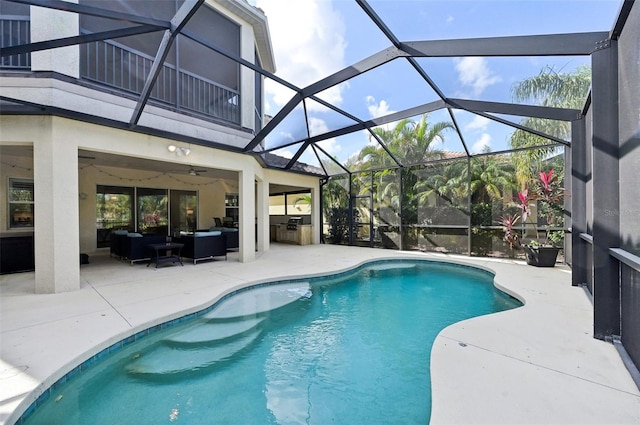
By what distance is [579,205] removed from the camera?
5605 millimetres

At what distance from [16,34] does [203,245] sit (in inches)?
232

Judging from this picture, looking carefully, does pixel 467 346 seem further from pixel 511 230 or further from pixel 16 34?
pixel 16 34

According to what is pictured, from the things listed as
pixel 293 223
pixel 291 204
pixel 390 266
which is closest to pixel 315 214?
pixel 293 223

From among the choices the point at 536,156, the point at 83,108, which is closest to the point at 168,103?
the point at 83,108

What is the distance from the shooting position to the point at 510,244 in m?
8.87

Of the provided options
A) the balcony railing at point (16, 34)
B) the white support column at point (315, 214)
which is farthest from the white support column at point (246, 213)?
the white support column at point (315, 214)

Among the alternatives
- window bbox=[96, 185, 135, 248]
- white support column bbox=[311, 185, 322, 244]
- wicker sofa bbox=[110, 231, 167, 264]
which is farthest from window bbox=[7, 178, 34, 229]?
white support column bbox=[311, 185, 322, 244]

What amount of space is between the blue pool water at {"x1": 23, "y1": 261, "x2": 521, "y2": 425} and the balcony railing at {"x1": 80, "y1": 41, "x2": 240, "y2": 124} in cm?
560

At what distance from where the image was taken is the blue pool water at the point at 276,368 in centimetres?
256

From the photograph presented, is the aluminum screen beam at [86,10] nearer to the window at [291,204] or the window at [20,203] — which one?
the window at [20,203]

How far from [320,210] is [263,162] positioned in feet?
14.9

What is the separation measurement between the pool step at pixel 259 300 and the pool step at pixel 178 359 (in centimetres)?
95

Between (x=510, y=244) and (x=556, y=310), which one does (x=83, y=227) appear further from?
(x=510, y=244)

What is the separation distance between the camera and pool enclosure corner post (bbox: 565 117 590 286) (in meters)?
5.39
